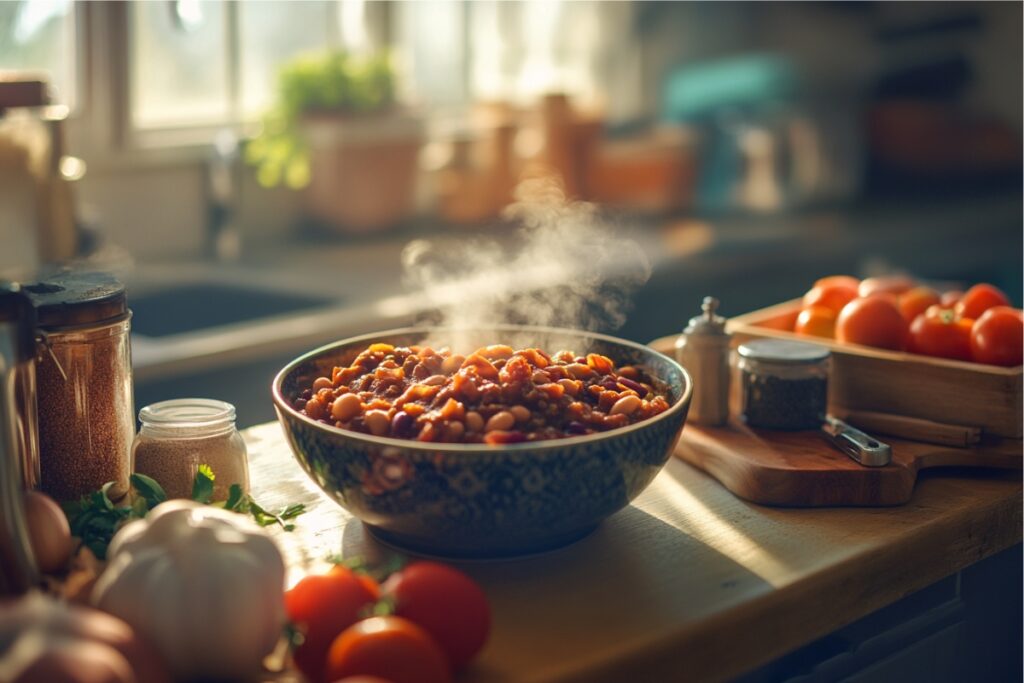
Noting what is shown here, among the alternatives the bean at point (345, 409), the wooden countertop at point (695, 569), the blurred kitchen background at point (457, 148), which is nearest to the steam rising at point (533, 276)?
the blurred kitchen background at point (457, 148)

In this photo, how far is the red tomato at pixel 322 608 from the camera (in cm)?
88

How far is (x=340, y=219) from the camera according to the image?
3.61m

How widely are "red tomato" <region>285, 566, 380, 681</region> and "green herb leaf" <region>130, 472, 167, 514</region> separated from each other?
0.75ft

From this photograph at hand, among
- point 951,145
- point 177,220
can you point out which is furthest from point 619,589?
point 951,145

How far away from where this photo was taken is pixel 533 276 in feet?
9.42

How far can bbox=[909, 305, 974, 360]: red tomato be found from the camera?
1.47m

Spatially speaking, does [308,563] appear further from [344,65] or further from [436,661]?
[344,65]

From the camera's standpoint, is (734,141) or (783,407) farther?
(734,141)

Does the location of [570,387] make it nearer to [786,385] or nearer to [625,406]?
[625,406]

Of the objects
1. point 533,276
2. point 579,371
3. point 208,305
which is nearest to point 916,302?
point 579,371

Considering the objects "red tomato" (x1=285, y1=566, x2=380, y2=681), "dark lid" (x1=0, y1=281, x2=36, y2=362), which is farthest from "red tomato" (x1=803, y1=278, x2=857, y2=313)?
"dark lid" (x1=0, y1=281, x2=36, y2=362)

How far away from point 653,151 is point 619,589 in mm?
3358

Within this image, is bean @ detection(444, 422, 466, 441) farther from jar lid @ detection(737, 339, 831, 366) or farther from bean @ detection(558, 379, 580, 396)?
jar lid @ detection(737, 339, 831, 366)

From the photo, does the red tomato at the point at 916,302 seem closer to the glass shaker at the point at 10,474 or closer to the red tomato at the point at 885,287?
the red tomato at the point at 885,287
